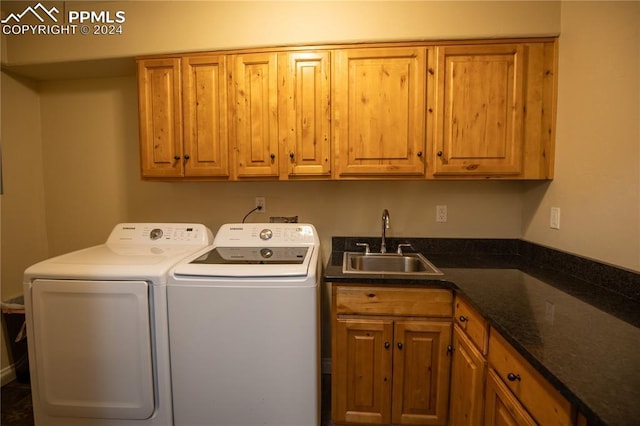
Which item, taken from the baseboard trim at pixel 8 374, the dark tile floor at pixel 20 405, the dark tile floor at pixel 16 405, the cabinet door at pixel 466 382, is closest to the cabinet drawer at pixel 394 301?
the cabinet door at pixel 466 382

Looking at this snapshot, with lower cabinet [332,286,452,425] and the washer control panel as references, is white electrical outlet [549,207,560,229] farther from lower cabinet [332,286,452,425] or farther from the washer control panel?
the washer control panel

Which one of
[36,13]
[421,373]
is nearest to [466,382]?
[421,373]

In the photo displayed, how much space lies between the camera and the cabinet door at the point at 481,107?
1.59 m

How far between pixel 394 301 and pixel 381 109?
3.55ft

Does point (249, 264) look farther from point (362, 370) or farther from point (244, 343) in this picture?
point (362, 370)

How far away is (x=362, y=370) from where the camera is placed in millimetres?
1485

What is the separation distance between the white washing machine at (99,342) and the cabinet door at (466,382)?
4.43 feet

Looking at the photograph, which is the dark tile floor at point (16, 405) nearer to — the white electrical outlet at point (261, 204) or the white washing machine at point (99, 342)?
the white washing machine at point (99, 342)

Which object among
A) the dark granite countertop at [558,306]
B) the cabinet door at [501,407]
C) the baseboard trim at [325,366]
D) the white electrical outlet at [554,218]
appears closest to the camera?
the dark granite countertop at [558,306]

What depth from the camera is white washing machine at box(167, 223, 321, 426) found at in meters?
1.26

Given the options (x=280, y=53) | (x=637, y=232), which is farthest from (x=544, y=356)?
(x=280, y=53)

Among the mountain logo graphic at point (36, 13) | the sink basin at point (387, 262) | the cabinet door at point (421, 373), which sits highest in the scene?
the mountain logo graphic at point (36, 13)

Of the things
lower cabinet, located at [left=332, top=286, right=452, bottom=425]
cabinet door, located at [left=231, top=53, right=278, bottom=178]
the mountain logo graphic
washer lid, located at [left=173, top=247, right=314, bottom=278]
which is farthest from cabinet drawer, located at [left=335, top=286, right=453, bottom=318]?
the mountain logo graphic

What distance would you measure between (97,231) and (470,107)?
2.86 m
